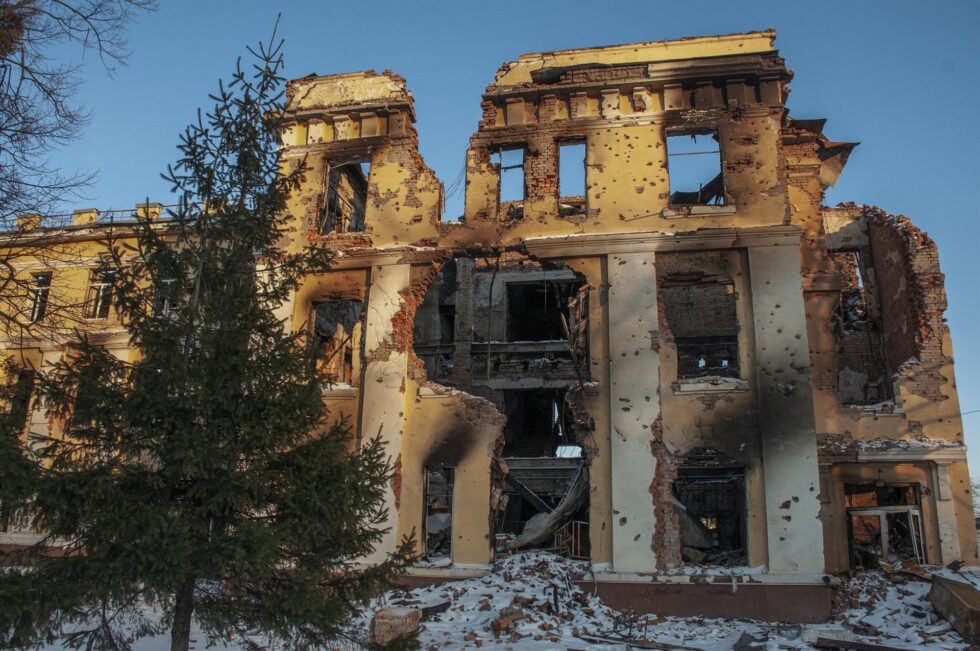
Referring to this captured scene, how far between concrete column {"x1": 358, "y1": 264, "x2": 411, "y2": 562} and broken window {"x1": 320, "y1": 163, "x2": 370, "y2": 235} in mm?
2472

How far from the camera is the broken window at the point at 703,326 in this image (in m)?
23.9

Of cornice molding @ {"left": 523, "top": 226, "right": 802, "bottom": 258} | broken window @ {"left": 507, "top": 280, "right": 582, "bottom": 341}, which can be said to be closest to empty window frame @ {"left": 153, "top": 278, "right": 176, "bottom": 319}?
cornice molding @ {"left": 523, "top": 226, "right": 802, "bottom": 258}

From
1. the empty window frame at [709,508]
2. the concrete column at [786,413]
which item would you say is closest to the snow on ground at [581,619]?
the concrete column at [786,413]

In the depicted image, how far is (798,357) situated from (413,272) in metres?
7.69

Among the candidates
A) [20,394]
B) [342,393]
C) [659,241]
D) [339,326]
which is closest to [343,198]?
[339,326]

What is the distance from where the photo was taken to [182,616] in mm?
7121

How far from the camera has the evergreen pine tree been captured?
6719 mm

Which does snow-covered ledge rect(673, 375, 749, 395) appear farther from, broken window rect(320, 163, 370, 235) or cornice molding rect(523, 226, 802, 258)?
broken window rect(320, 163, 370, 235)

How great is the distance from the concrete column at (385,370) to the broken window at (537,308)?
36.1 ft

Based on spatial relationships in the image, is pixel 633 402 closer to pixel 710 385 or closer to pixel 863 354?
pixel 710 385

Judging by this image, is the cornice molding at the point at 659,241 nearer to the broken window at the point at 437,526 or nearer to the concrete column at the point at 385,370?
the concrete column at the point at 385,370

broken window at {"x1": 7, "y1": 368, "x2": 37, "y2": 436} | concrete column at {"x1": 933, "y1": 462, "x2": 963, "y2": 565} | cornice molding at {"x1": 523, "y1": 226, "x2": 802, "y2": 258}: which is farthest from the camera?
cornice molding at {"x1": 523, "y1": 226, "x2": 802, "y2": 258}

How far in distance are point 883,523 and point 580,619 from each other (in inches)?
264

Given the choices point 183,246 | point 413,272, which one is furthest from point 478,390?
point 183,246
